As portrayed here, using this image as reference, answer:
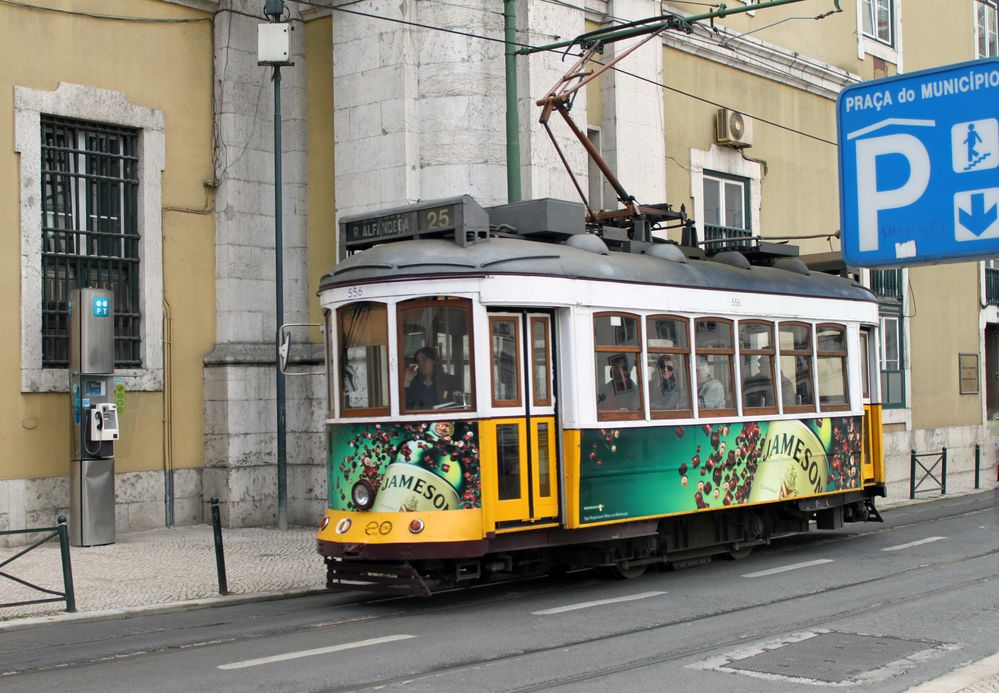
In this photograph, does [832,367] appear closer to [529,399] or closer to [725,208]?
[529,399]

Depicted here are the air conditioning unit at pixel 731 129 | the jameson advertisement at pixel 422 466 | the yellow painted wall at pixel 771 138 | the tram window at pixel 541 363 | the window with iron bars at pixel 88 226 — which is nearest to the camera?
the jameson advertisement at pixel 422 466

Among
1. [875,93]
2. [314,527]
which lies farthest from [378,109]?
[875,93]

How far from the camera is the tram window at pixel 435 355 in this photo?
10.9 m

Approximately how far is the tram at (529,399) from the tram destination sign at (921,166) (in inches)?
214

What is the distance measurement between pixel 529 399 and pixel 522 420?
21 centimetres

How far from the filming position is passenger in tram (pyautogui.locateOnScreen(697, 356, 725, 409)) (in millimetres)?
12898

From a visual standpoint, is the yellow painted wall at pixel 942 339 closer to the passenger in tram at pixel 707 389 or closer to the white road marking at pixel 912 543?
the white road marking at pixel 912 543

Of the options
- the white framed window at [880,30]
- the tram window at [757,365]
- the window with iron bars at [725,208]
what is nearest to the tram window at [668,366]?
the tram window at [757,365]

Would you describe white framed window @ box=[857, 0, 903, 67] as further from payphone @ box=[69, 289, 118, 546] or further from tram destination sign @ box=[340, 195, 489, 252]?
payphone @ box=[69, 289, 118, 546]

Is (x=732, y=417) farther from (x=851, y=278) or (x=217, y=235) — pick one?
(x=217, y=235)

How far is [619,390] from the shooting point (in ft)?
39.1

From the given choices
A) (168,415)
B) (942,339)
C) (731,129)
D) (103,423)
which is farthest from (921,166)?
(942,339)

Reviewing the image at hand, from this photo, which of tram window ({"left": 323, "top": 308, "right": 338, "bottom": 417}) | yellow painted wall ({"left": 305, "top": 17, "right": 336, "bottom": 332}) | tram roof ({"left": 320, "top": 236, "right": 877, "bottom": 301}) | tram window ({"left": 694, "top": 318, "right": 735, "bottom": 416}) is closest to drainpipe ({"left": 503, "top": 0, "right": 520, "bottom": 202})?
tram roof ({"left": 320, "top": 236, "right": 877, "bottom": 301})

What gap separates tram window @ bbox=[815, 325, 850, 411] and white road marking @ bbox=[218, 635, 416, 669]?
7.19 m
